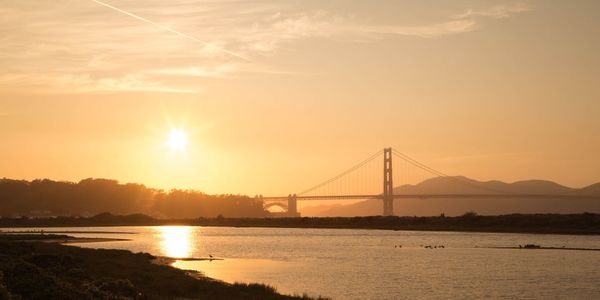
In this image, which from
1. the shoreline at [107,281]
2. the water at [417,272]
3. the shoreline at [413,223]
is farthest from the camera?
the shoreline at [413,223]

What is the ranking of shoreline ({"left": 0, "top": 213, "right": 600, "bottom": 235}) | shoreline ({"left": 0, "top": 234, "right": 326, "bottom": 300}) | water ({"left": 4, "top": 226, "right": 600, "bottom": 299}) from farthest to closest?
shoreline ({"left": 0, "top": 213, "right": 600, "bottom": 235}) → water ({"left": 4, "top": 226, "right": 600, "bottom": 299}) → shoreline ({"left": 0, "top": 234, "right": 326, "bottom": 300})

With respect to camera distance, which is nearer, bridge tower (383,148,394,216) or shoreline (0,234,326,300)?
shoreline (0,234,326,300)

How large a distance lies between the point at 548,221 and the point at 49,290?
106m

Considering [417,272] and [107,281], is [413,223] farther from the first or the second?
[107,281]

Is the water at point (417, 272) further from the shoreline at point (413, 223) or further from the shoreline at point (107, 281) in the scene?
the shoreline at point (413, 223)

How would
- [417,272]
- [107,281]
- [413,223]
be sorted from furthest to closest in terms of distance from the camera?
[413,223] → [417,272] → [107,281]

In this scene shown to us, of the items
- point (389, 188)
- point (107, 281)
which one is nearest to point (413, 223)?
point (389, 188)

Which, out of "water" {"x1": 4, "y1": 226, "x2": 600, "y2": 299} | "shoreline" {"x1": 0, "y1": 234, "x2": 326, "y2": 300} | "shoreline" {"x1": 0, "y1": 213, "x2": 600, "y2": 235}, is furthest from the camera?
"shoreline" {"x1": 0, "y1": 213, "x2": 600, "y2": 235}

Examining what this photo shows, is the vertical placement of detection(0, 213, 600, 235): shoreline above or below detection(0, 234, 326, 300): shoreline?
above

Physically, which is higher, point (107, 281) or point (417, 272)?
point (107, 281)

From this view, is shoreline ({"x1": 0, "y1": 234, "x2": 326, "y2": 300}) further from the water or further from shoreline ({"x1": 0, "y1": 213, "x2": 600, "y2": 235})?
shoreline ({"x1": 0, "y1": 213, "x2": 600, "y2": 235})

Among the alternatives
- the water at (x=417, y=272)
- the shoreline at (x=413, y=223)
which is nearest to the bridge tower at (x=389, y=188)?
the shoreline at (x=413, y=223)

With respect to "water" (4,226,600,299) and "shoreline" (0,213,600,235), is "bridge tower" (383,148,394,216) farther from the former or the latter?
"water" (4,226,600,299)

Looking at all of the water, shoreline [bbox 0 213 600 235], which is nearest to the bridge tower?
shoreline [bbox 0 213 600 235]
